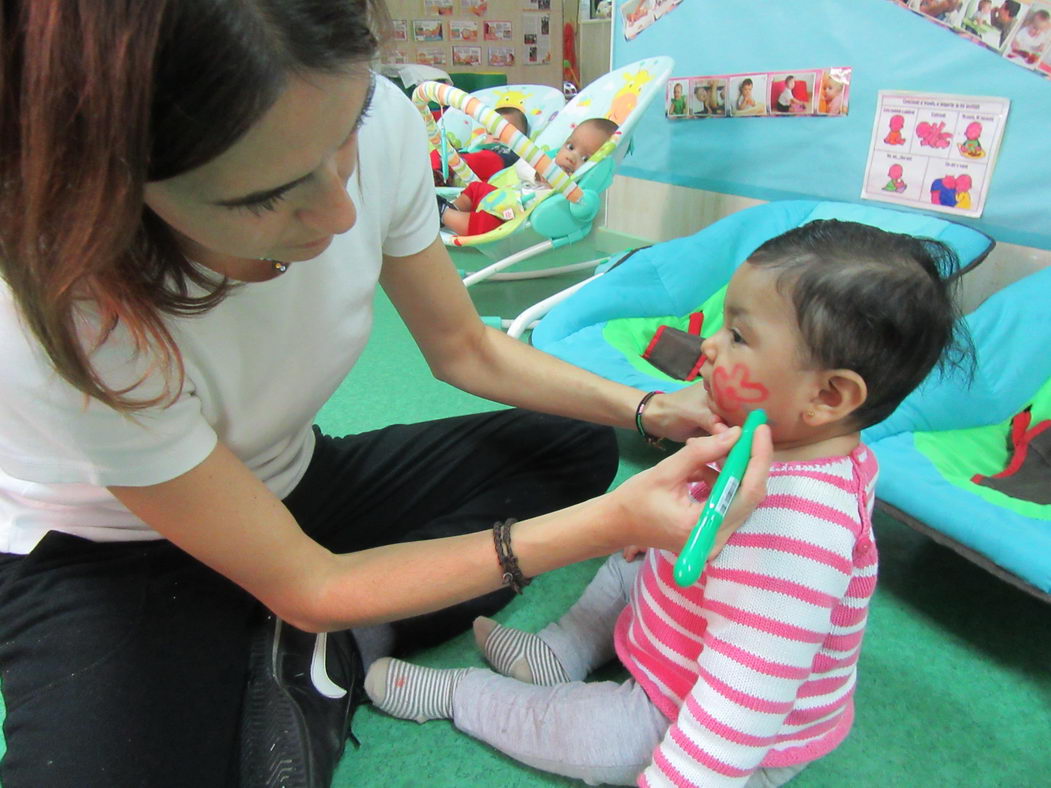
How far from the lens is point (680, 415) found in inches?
34.4

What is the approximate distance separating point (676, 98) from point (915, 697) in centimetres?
186

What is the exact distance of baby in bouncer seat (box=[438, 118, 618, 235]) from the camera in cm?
227

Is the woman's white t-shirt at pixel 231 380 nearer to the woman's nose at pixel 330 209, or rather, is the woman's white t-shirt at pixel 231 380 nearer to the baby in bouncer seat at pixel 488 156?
the woman's nose at pixel 330 209

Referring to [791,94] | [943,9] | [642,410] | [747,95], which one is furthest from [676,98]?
[642,410]

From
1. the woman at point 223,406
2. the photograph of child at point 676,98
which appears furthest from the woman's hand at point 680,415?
the photograph of child at point 676,98

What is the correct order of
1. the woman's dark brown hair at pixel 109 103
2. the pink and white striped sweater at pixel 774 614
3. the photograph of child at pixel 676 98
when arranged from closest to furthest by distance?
1. the woman's dark brown hair at pixel 109 103
2. the pink and white striped sweater at pixel 774 614
3. the photograph of child at pixel 676 98

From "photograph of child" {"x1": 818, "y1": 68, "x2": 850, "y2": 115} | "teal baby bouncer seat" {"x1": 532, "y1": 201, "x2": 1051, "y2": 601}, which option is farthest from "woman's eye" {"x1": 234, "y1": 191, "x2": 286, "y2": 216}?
"photograph of child" {"x1": 818, "y1": 68, "x2": 850, "y2": 115}

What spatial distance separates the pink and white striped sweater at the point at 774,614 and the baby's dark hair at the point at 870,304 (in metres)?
0.09

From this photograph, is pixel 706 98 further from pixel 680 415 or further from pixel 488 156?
pixel 680 415

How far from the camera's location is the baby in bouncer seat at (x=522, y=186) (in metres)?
2.27

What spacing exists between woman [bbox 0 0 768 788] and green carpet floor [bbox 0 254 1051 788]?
3.4 inches

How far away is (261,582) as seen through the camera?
706 mm

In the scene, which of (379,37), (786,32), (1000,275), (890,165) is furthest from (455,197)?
(379,37)

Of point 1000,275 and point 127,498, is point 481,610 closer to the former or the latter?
point 127,498
